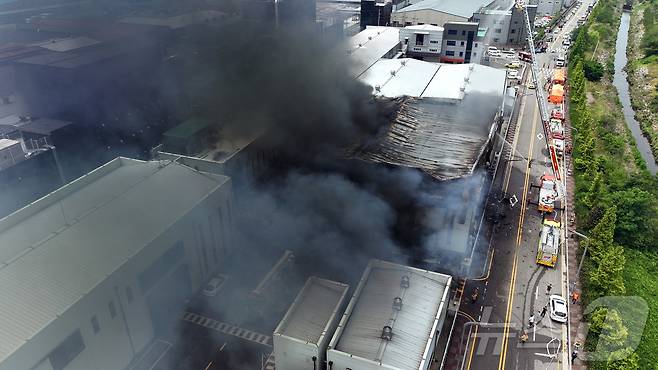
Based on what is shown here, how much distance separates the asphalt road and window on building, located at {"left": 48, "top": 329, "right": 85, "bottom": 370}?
941 centimetres

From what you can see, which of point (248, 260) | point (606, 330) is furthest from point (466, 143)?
point (248, 260)

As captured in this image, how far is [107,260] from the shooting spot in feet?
35.6

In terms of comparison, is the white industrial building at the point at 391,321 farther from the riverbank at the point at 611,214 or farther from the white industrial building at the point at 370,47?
the white industrial building at the point at 370,47

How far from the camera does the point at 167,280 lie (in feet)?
41.6

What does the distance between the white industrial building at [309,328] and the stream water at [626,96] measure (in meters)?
20.0

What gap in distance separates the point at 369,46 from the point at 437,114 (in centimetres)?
1365

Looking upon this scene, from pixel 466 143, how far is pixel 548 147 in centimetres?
945

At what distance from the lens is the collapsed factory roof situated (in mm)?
14623

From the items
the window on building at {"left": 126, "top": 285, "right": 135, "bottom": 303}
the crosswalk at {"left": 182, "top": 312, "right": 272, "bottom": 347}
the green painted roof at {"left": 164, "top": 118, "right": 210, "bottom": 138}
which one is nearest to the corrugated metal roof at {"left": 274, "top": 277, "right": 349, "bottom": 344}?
the crosswalk at {"left": 182, "top": 312, "right": 272, "bottom": 347}

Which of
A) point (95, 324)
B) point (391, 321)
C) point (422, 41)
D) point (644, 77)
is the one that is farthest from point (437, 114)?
point (644, 77)

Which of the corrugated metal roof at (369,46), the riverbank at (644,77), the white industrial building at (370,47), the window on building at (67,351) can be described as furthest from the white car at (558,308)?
the riverbank at (644,77)

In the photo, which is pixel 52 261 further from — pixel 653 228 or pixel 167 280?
pixel 653 228

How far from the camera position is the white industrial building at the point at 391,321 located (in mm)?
10039

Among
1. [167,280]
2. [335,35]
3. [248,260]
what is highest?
[335,35]
